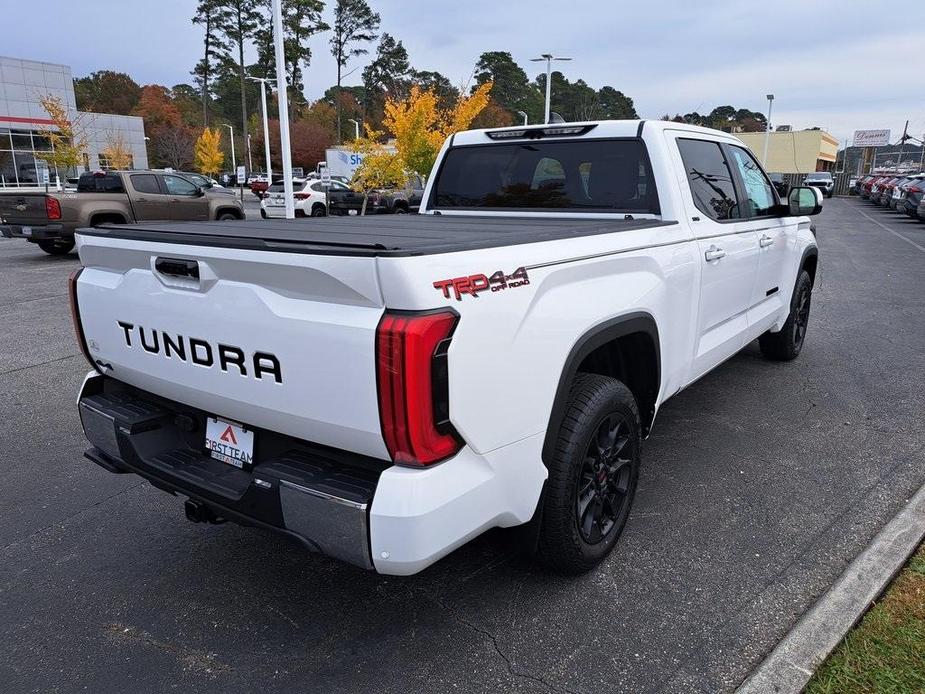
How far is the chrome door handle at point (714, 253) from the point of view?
372 cm

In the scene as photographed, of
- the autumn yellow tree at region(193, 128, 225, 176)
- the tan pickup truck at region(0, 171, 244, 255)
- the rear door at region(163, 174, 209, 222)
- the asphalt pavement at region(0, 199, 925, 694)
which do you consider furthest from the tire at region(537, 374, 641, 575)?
the autumn yellow tree at region(193, 128, 225, 176)

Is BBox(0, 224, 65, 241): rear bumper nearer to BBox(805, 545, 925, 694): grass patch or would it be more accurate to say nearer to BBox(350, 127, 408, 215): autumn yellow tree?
BBox(350, 127, 408, 215): autumn yellow tree

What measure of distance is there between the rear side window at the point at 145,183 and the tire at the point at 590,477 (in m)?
14.0

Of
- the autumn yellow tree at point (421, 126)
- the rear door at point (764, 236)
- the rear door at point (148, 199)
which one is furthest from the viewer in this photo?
the autumn yellow tree at point (421, 126)

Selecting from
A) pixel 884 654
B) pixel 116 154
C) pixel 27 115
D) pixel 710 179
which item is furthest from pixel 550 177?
pixel 116 154

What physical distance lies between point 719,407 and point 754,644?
275cm

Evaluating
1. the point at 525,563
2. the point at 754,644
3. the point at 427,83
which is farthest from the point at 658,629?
the point at 427,83

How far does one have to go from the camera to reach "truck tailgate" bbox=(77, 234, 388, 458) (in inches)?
79.8

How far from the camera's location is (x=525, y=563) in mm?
3059

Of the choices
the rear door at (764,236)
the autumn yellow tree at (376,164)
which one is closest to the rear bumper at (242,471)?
the rear door at (764,236)

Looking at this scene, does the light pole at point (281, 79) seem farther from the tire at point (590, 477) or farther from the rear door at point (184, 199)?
the tire at point (590, 477)

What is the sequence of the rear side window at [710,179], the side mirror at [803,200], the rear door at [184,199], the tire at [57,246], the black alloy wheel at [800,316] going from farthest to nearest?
the rear door at [184,199] < the tire at [57,246] < the black alloy wheel at [800,316] < the side mirror at [803,200] < the rear side window at [710,179]

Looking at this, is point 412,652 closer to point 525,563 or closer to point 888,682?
point 525,563

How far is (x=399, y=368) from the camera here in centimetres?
192
